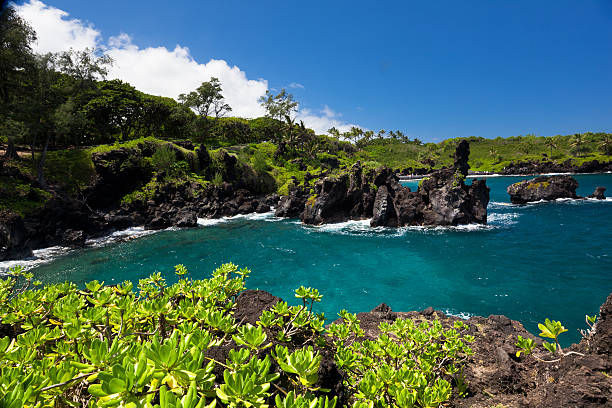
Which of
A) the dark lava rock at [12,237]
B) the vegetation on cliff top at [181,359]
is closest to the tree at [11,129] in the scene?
the dark lava rock at [12,237]

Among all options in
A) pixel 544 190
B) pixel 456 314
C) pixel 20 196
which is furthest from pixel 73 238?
pixel 544 190

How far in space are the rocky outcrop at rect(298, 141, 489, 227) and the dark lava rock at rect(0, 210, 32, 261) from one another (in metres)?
27.8

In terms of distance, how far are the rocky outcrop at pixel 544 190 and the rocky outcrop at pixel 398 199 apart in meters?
19.5

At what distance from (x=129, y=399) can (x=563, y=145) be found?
18416cm

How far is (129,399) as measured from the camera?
1.66m

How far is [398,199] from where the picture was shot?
106ft

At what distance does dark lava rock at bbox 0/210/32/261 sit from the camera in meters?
19.6

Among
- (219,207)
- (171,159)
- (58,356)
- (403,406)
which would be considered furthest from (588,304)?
(171,159)

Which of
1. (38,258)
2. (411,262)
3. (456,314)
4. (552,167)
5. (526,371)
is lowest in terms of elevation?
(456,314)

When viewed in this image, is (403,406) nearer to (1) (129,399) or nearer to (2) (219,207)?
(1) (129,399)

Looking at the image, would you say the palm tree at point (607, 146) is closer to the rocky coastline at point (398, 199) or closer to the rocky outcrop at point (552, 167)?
the rocky outcrop at point (552, 167)

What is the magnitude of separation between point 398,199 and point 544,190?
32.8m

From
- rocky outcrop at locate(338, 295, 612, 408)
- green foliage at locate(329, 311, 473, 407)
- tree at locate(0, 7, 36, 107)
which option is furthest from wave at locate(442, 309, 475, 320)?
tree at locate(0, 7, 36, 107)

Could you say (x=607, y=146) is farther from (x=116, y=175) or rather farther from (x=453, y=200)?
(x=116, y=175)
